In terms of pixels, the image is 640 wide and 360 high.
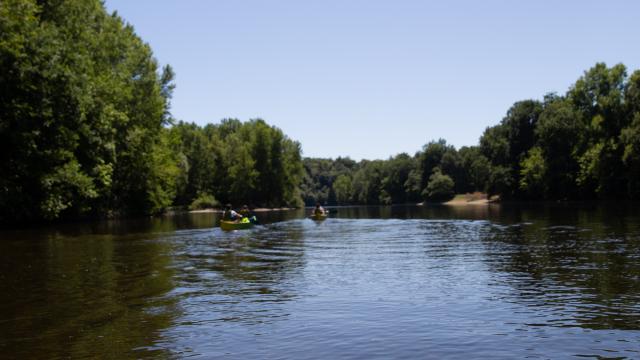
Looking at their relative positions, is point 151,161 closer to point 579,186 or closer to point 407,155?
point 579,186

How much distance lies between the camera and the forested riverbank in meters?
40.6

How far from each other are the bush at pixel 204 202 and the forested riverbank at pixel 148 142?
285 mm

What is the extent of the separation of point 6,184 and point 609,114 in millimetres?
87814

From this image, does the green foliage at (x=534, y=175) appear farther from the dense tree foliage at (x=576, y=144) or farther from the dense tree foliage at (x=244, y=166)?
the dense tree foliage at (x=244, y=166)

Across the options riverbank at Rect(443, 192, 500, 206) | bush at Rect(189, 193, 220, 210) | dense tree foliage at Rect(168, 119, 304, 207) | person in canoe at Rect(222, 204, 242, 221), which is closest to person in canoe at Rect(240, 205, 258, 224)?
person in canoe at Rect(222, 204, 242, 221)

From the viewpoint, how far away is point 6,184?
39906mm

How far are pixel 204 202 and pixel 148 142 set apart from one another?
2251 inches

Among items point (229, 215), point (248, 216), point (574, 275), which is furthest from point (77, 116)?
point (574, 275)

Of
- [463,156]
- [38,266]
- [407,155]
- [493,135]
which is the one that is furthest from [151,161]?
[407,155]

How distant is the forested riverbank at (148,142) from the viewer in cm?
4056

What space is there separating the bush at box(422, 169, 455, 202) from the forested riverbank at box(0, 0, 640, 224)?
0.27 m

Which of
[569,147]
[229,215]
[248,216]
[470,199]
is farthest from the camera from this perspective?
[470,199]

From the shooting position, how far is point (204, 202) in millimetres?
122125

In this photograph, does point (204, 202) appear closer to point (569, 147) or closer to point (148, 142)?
point (148, 142)
